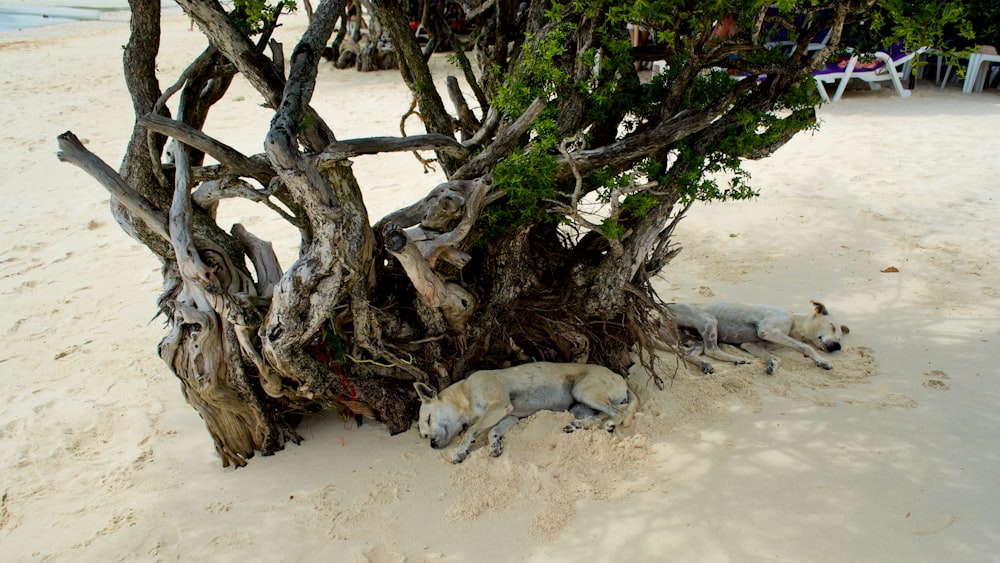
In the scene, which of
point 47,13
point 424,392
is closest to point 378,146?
point 424,392

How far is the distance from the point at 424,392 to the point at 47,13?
121 feet

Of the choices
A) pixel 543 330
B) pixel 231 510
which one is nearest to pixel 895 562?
pixel 543 330

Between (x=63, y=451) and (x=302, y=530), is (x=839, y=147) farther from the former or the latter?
(x=63, y=451)

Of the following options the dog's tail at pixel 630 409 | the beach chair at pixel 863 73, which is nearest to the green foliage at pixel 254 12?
the dog's tail at pixel 630 409

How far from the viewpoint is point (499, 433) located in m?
5.28

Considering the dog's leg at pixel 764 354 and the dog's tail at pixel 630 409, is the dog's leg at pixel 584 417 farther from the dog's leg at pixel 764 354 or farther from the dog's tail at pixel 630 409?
the dog's leg at pixel 764 354

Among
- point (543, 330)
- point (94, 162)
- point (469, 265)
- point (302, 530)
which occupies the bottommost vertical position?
point (302, 530)

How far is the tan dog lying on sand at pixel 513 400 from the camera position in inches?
207

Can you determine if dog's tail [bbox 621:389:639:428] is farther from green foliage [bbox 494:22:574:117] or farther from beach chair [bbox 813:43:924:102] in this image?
beach chair [bbox 813:43:924:102]

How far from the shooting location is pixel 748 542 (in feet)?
14.0

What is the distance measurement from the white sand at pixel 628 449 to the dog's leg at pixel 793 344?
16 centimetres

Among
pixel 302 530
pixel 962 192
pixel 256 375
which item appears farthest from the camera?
pixel 962 192

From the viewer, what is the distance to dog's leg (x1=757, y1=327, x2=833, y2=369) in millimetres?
6184

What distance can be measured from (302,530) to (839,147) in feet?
34.8
